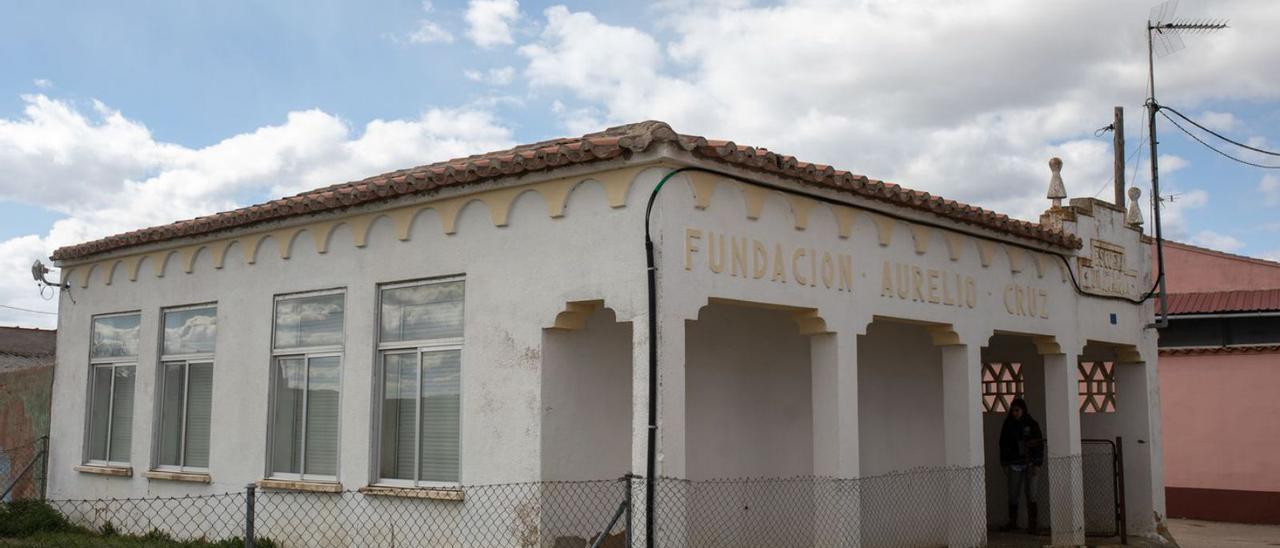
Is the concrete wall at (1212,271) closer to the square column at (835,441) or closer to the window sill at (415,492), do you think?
the square column at (835,441)

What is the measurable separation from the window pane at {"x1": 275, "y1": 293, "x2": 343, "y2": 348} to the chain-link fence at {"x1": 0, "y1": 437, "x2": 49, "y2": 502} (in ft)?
15.5

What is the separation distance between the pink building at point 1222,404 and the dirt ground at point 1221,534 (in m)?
0.46

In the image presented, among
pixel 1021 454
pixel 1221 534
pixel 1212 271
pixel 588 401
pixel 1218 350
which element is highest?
pixel 1212 271

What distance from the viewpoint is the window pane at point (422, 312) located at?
9.57 m

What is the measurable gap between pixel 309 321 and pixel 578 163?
377 centimetres

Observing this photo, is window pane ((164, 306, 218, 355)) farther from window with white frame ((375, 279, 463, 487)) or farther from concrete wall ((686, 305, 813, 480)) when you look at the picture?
concrete wall ((686, 305, 813, 480))

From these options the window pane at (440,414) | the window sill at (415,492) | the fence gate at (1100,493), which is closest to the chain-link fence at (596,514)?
the window sill at (415,492)

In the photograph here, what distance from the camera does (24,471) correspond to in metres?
13.7

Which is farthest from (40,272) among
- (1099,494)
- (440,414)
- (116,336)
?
(1099,494)

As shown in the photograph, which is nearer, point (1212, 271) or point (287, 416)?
point (287, 416)

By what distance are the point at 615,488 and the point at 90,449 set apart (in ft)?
24.3

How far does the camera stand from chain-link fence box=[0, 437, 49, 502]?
13836 millimetres

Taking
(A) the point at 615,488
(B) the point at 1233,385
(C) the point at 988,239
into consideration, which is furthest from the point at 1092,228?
(A) the point at 615,488

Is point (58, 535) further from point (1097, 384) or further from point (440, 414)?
point (1097, 384)
